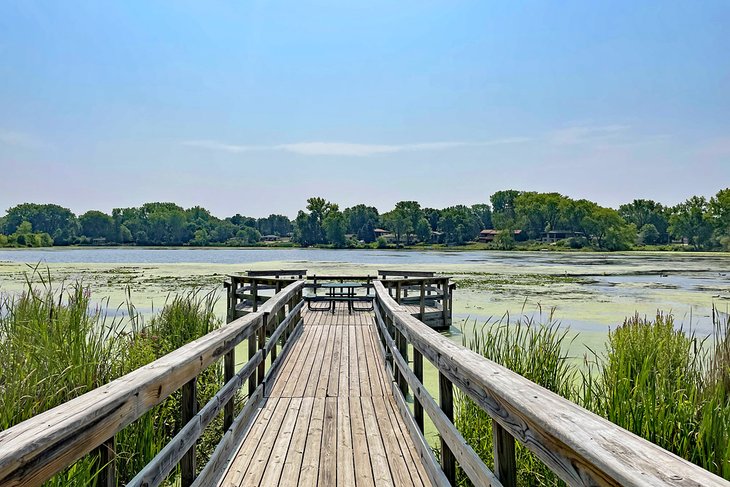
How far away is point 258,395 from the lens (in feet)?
13.5

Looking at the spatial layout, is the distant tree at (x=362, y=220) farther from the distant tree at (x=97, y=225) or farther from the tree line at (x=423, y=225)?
the distant tree at (x=97, y=225)

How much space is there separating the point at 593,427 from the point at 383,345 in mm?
5085

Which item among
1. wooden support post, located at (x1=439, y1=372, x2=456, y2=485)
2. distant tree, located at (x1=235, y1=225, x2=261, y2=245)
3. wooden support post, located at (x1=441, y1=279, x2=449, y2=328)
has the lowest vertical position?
wooden support post, located at (x1=441, y1=279, x2=449, y2=328)

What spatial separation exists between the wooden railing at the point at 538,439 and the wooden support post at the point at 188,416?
121 cm

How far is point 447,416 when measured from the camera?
2395 millimetres

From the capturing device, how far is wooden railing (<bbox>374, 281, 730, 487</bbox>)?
941 millimetres

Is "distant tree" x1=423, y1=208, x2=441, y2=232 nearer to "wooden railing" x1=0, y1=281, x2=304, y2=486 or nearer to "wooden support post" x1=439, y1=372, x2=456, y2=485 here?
"wooden railing" x1=0, y1=281, x2=304, y2=486

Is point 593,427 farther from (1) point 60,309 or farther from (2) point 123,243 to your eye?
(2) point 123,243

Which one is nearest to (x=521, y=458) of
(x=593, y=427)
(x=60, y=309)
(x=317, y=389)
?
(x=317, y=389)

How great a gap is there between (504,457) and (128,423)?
1.29 meters

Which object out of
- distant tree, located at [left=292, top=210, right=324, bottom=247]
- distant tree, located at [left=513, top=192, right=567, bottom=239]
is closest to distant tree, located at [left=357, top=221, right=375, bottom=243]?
distant tree, located at [left=292, top=210, right=324, bottom=247]

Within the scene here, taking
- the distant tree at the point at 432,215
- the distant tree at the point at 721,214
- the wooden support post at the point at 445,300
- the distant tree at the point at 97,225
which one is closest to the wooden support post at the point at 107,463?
the wooden support post at the point at 445,300

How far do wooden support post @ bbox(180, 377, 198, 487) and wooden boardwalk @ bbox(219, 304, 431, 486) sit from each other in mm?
317

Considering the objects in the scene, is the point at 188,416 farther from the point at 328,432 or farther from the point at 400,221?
the point at 400,221
